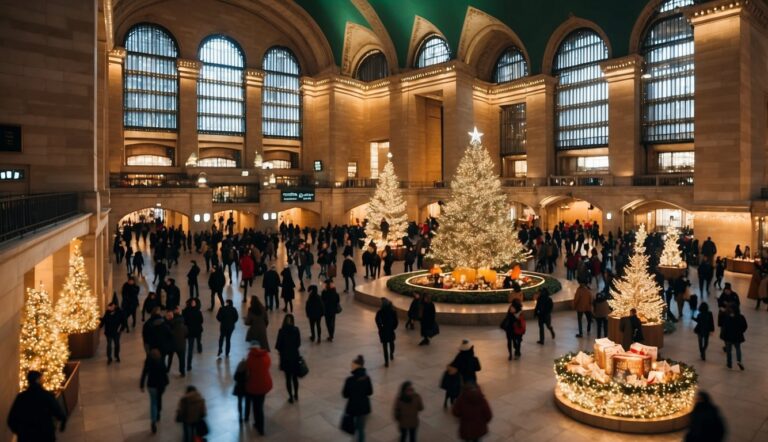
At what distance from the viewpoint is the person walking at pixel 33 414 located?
4938 millimetres

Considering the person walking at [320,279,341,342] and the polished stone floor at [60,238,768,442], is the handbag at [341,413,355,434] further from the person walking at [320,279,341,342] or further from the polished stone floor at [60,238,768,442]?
the person walking at [320,279,341,342]

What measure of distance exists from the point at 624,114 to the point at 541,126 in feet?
18.5

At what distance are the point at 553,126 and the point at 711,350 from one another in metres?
28.5

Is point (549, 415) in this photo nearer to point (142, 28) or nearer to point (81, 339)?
point (81, 339)

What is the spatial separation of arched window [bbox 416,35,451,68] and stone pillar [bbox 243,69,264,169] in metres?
11.2

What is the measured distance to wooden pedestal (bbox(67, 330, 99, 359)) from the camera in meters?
9.29

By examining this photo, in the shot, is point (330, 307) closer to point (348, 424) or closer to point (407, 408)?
point (348, 424)

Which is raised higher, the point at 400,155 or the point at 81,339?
the point at 400,155

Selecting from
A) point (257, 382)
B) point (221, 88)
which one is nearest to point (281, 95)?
point (221, 88)

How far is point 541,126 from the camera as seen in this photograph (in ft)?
118

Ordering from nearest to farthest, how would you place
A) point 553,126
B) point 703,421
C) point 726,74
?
1. point 703,421
2. point 726,74
3. point 553,126

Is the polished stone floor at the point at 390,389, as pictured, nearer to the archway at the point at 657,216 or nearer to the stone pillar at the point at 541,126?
the archway at the point at 657,216

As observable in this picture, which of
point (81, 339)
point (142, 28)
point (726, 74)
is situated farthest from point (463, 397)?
point (142, 28)

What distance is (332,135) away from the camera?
3866 centimetres
